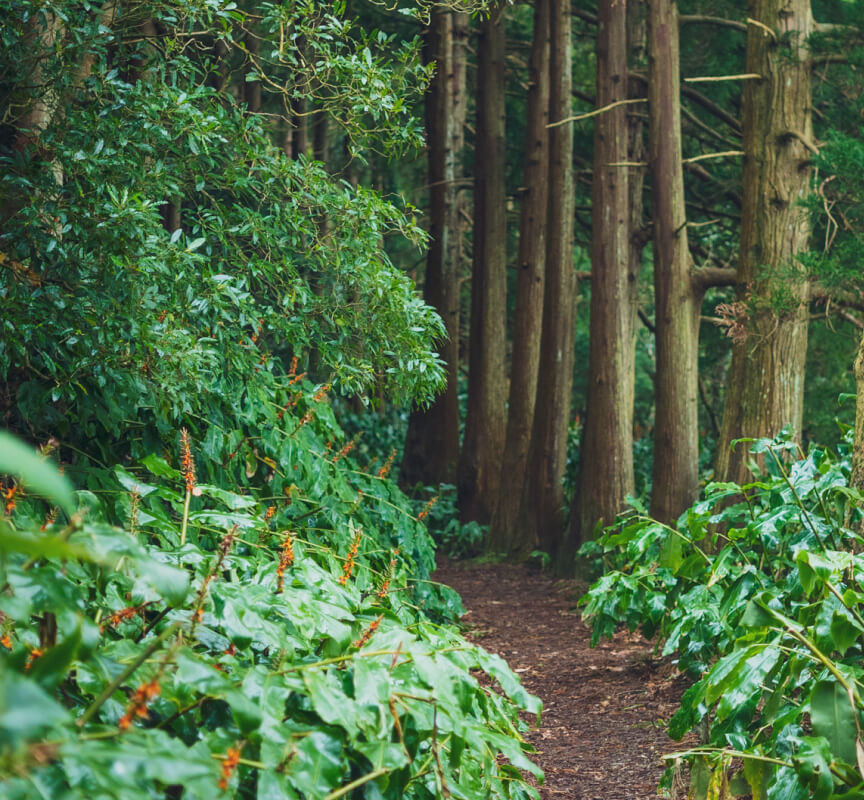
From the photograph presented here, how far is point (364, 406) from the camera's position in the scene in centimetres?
651

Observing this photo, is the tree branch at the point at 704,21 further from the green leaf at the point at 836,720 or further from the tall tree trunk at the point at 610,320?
the green leaf at the point at 836,720

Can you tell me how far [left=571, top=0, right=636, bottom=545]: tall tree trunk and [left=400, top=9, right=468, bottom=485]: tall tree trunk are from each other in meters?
2.93

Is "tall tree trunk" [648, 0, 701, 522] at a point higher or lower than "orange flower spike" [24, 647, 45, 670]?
higher

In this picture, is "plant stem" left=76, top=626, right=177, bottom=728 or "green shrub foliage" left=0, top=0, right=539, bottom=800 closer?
"plant stem" left=76, top=626, right=177, bottom=728

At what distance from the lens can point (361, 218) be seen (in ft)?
15.5

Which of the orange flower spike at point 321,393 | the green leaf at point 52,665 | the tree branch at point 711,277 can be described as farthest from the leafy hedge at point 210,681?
the tree branch at point 711,277

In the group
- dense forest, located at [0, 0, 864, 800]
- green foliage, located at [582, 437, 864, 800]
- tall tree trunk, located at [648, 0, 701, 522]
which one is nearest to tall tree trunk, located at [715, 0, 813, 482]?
dense forest, located at [0, 0, 864, 800]

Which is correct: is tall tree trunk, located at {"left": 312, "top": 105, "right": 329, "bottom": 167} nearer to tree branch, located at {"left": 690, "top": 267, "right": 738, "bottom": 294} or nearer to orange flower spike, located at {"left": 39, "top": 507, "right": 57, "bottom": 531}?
tree branch, located at {"left": 690, "top": 267, "right": 738, "bottom": 294}

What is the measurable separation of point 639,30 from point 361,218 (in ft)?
28.1

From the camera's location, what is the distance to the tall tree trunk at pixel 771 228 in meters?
7.53

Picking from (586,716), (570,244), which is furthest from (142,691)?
(570,244)

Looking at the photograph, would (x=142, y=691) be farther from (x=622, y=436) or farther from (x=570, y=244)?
(x=570, y=244)

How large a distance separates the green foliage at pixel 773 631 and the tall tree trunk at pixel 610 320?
12.3ft

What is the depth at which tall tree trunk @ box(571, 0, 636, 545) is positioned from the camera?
9.18m
